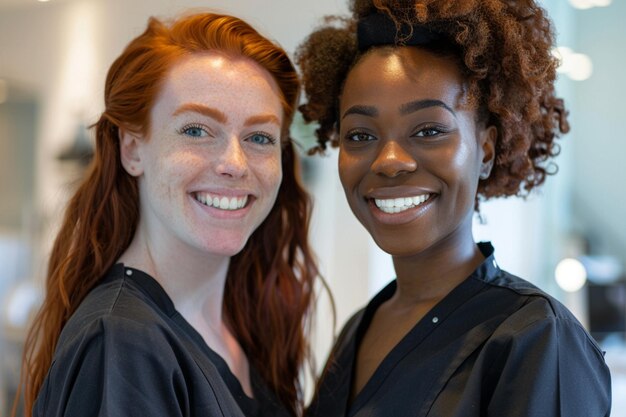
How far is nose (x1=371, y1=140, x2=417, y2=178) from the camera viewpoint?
4.99 feet

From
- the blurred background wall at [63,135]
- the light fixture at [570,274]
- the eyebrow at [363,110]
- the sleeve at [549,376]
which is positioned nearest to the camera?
the sleeve at [549,376]

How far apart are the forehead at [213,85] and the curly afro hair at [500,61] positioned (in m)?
0.23

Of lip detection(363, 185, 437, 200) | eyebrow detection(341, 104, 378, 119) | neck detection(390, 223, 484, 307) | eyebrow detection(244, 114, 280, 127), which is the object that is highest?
eyebrow detection(341, 104, 378, 119)

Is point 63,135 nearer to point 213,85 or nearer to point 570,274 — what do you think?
point 213,85

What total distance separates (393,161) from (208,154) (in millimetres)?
370

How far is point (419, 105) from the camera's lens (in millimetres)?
1536

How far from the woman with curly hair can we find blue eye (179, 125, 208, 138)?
28cm

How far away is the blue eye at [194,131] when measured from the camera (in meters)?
1.61

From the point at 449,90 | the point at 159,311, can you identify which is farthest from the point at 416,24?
the point at 159,311

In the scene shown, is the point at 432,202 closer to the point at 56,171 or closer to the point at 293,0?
the point at 293,0

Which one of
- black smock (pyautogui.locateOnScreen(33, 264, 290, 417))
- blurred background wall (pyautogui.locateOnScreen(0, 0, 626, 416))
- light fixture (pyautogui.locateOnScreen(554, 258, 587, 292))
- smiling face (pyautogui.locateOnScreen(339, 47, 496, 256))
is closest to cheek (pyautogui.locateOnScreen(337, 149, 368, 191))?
smiling face (pyautogui.locateOnScreen(339, 47, 496, 256))

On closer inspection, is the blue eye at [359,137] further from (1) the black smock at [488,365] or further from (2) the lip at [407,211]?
(1) the black smock at [488,365]

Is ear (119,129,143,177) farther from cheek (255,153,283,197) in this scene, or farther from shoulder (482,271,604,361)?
shoulder (482,271,604,361)

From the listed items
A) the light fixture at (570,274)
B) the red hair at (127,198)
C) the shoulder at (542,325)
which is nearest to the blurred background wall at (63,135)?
the light fixture at (570,274)
